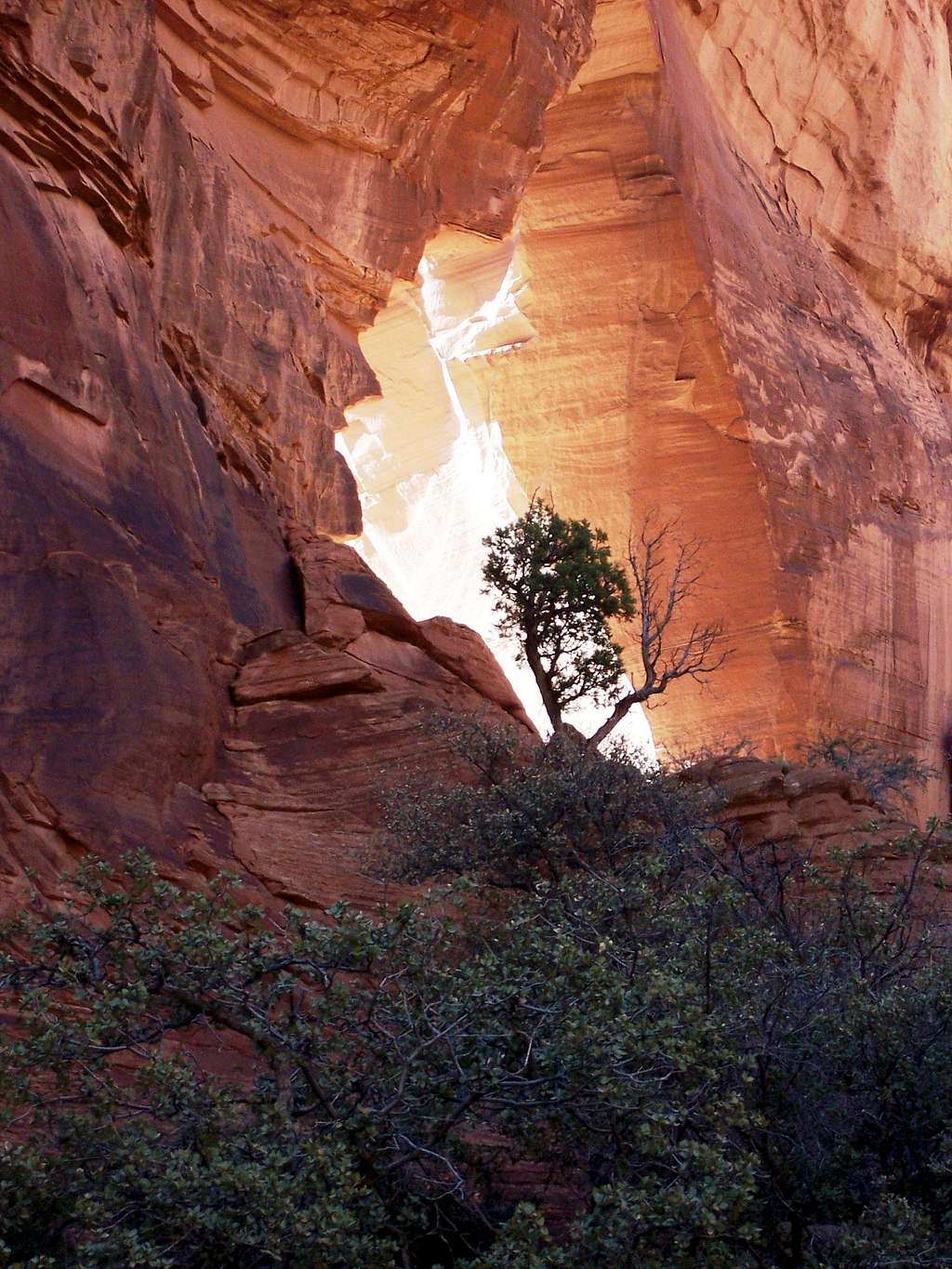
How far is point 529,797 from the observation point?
502 inches

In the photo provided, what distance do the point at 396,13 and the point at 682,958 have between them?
627 inches

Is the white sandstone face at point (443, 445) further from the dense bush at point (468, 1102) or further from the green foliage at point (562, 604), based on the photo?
the dense bush at point (468, 1102)

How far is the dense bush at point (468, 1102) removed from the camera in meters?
6.54

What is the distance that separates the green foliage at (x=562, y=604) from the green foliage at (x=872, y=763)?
3902mm

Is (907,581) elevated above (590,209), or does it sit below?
below

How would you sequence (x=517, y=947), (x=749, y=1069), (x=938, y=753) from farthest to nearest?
(x=938, y=753) < (x=749, y=1069) < (x=517, y=947)

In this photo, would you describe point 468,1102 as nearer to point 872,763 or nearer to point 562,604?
point 562,604

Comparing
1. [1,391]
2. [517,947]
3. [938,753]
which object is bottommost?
[517,947]

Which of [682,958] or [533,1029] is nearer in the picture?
[533,1029]

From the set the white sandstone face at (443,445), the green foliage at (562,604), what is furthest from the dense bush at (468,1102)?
the white sandstone face at (443,445)

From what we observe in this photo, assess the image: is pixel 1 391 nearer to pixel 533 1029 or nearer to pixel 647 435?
pixel 533 1029

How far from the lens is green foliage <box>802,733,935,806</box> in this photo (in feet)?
68.7

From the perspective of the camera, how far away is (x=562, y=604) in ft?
59.9

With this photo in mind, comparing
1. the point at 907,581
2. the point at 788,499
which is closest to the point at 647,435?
the point at 788,499
